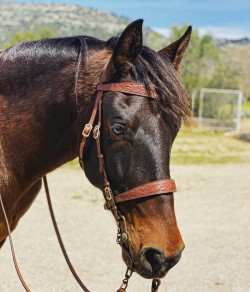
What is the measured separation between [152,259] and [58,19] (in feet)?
467

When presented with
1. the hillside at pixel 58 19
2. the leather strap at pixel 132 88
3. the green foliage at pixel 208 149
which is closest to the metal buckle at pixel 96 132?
the leather strap at pixel 132 88

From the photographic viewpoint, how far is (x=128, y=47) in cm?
205

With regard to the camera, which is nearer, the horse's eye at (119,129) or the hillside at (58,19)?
the horse's eye at (119,129)

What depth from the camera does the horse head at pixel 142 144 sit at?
1.96 metres


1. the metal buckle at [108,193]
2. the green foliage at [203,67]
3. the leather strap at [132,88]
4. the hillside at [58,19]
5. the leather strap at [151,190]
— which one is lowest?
the hillside at [58,19]

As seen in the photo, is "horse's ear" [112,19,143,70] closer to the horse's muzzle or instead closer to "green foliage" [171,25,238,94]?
the horse's muzzle

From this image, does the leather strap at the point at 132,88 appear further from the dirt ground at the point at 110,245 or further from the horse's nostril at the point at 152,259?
the dirt ground at the point at 110,245

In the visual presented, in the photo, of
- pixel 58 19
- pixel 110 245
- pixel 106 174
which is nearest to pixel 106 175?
pixel 106 174

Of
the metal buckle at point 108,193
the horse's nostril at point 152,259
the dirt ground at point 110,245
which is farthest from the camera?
the dirt ground at point 110,245

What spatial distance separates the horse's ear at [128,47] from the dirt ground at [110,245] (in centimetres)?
344

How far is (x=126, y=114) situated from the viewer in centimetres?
201

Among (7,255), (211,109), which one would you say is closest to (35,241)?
(7,255)

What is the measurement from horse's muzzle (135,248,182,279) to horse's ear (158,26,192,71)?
928 millimetres

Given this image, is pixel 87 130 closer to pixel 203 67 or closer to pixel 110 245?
pixel 110 245
